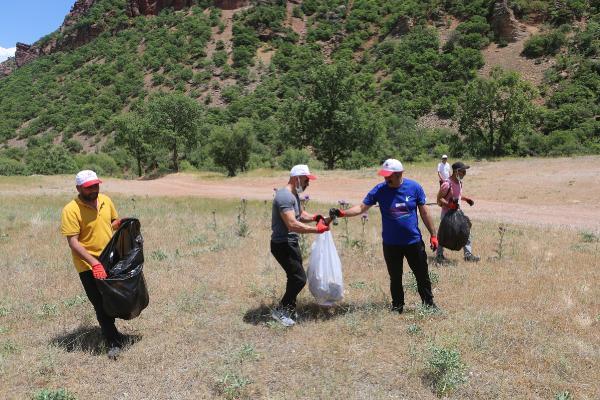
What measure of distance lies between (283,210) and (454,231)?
129 inches

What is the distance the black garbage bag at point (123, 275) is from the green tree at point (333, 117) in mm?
23346

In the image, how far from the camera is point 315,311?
532 cm

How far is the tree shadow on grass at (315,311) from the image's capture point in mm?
5113

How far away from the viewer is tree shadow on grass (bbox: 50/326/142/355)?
449cm

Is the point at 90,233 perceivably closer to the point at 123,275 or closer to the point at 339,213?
the point at 123,275

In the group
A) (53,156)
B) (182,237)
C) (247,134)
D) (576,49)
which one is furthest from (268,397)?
(576,49)

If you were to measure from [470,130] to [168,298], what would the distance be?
26.1m

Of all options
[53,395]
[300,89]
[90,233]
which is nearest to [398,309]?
[90,233]

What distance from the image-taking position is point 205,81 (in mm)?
58000

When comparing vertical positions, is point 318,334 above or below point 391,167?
below

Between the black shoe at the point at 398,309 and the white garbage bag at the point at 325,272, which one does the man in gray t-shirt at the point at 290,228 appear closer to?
the white garbage bag at the point at 325,272

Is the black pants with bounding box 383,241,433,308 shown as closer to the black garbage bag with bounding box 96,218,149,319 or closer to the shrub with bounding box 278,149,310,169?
the black garbage bag with bounding box 96,218,149,319

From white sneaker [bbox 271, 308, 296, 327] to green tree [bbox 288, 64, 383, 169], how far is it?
22902mm

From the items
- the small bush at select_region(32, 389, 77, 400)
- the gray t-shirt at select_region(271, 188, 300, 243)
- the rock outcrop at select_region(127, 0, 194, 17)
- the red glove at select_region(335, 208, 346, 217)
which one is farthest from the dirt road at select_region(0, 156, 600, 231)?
the rock outcrop at select_region(127, 0, 194, 17)
